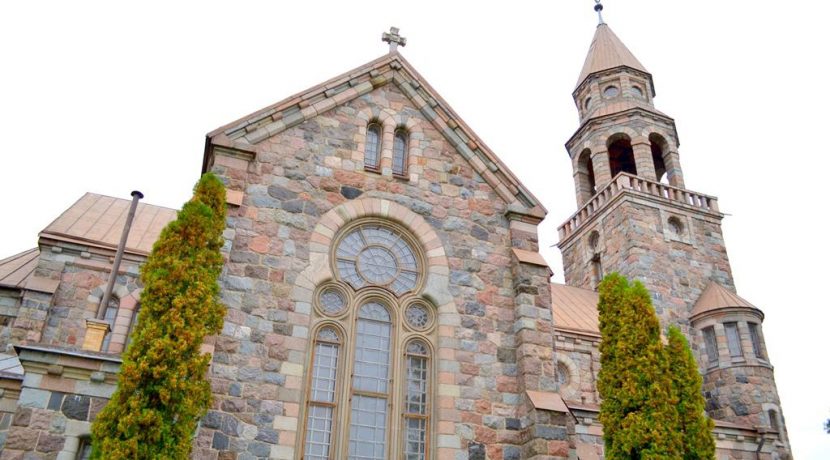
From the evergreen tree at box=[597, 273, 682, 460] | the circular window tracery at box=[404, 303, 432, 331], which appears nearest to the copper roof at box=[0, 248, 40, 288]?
the circular window tracery at box=[404, 303, 432, 331]

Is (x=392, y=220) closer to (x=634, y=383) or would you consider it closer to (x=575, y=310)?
(x=634, y=383)

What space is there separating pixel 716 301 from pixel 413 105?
52.5 feet

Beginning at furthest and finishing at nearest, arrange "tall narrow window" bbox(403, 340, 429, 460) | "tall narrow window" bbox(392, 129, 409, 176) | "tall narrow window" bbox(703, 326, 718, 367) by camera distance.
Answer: "tall narrow window" bbox(703, 326, 718, 367) → "tall narrow window" bbox(392, 129, 409, 176) → "tall narrow window" bbox(403, 340, 429, 460)

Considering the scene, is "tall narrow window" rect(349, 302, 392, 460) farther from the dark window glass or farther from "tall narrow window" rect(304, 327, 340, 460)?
the dark window glass

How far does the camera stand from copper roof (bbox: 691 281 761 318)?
77.7ft

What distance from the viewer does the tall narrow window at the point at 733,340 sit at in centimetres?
2283

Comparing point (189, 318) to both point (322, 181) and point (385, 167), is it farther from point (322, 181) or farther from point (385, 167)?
point (385, 167)

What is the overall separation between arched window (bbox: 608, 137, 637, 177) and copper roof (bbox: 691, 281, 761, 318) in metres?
8.06

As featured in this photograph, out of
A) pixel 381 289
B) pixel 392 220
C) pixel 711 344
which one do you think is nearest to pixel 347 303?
pixel 381 289

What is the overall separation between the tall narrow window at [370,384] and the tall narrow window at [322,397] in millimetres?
380

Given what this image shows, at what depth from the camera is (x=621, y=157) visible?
31969 millimetres

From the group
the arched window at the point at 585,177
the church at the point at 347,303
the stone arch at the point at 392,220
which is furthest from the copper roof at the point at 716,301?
the stone arch at the point at 392,220

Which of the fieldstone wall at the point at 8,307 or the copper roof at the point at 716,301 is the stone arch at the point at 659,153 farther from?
the fieldstone wall at the point at 8,307

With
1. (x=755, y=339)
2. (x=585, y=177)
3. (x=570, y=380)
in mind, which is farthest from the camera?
(x=585, y=177)
